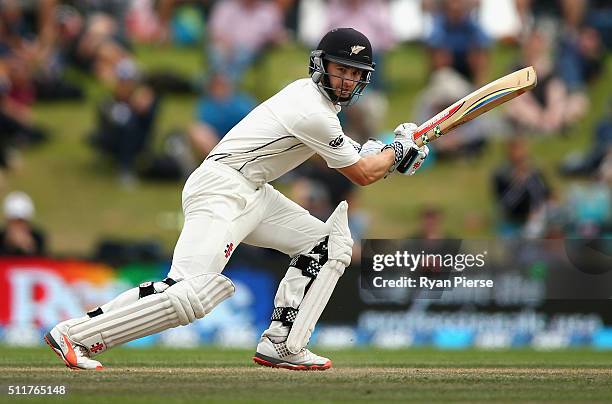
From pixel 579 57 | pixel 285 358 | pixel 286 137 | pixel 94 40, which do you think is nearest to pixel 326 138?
pixel 286 137

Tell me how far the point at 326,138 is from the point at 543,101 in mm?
8750

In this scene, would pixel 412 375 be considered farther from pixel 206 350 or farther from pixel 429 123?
pixel 206 350

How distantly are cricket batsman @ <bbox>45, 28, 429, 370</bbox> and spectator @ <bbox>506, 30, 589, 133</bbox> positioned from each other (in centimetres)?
804

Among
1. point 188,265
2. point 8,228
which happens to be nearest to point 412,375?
point 188,265

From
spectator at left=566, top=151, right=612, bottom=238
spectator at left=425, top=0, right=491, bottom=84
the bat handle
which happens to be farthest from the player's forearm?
spectator at left=425, top=0, right=491, bottom=84

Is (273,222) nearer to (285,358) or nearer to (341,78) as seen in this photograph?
(285,358)

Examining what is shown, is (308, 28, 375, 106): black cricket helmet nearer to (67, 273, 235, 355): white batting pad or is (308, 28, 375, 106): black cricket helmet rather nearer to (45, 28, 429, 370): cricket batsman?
(45, 28, 429, 370): cricket batsman

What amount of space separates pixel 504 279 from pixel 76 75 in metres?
8.04

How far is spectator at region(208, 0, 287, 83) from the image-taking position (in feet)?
52.0

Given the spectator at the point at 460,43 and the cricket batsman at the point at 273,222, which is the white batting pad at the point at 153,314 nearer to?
the cricket batsman at the point at 273,222

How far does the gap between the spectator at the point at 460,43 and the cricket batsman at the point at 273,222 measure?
810 cm

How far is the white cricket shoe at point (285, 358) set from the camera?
759 centimetres

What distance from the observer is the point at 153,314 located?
6.93m

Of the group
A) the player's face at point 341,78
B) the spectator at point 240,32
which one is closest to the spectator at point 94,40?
the spectator at point 240,32
